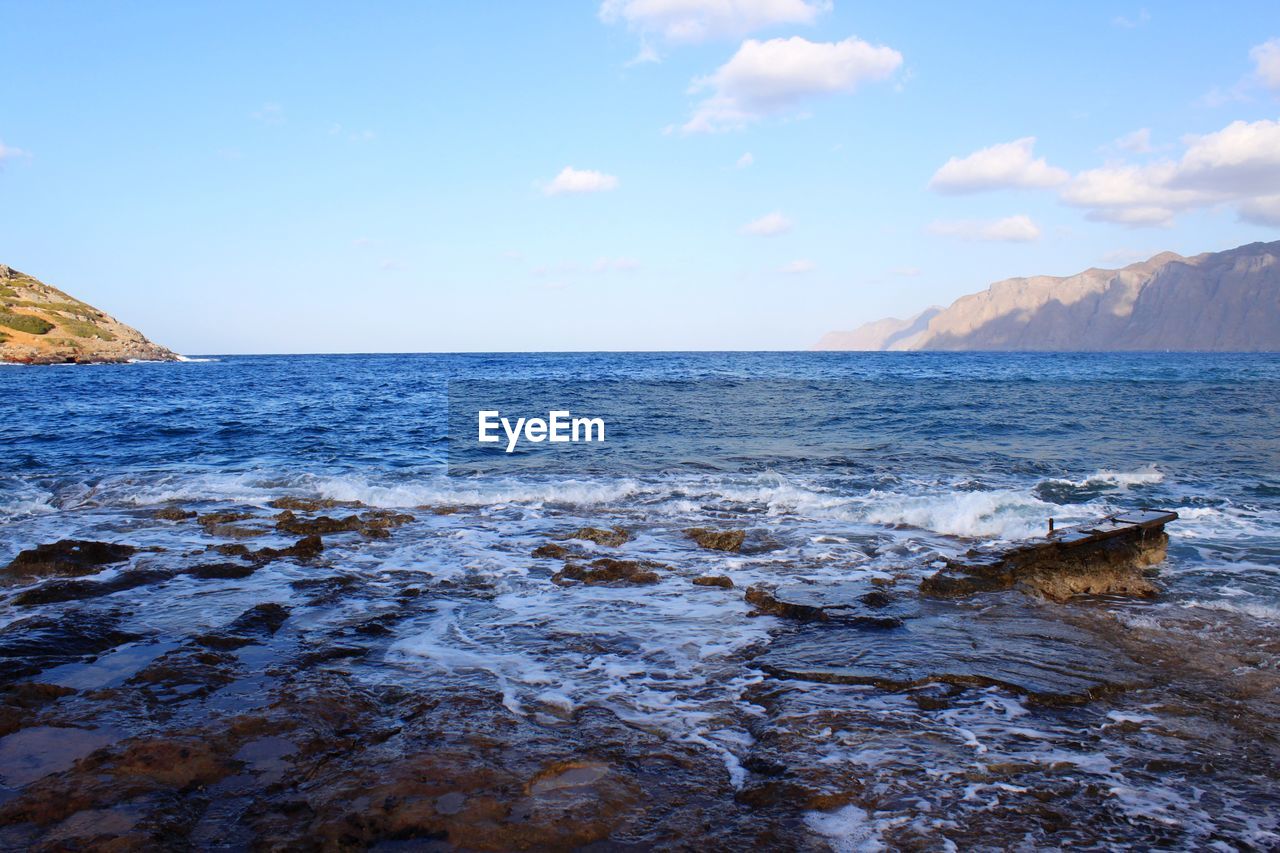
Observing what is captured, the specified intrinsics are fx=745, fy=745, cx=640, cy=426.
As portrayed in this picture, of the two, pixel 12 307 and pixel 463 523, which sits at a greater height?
pixel 12 307

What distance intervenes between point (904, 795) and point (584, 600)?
197 inches

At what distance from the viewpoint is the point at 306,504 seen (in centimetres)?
1505

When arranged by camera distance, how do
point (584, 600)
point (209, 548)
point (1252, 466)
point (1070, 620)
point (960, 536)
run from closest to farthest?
1. point (1070, 620)
2. point (584, 600)
3. point (209, 548)
4. point (960, 536)
5. point (1252, 466)

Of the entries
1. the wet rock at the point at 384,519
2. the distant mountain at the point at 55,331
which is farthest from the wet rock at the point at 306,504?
Result: the distant mountain at the point at 55,331

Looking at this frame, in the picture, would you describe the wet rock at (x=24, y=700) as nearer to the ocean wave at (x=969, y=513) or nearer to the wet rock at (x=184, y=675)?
the wet rock at (x=184, y=675)

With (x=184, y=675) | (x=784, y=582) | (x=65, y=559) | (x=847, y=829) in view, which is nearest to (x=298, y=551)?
(x=65, y=559)

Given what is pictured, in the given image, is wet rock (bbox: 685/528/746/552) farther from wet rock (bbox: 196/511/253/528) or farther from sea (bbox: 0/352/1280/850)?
wet rock (bbox: 196/511/253/528)

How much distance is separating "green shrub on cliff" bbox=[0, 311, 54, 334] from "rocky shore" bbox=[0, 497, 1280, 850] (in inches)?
3744

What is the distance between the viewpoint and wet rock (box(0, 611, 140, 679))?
6625 millimetres

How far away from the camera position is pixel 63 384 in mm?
47406

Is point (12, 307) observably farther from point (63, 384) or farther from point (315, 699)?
point (315, 699)

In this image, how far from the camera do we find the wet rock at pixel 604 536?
1219 cm

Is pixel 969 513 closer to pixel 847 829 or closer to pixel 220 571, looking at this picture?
pixel 847 829

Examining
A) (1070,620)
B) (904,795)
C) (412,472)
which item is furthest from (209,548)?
(1070,620)
